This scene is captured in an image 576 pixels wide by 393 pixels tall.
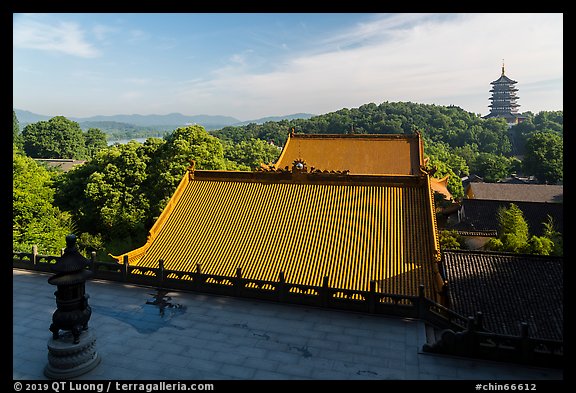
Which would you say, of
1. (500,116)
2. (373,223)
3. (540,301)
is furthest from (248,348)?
(500,116)

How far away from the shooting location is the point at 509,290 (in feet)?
51.3

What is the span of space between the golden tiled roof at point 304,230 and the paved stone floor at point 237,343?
1.89 meters

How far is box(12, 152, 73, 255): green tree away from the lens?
74.0 feet

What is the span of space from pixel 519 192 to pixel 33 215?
4467 cm

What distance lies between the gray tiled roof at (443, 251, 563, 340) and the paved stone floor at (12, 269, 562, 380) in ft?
16.5

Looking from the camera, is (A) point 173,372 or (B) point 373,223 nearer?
(A) point 173,372

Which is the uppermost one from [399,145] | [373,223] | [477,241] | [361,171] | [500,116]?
[500,116]

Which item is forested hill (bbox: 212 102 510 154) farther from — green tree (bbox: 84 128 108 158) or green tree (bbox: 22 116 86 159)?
green tree (bbox: 22 116 86 159)

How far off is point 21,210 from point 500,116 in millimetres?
130950

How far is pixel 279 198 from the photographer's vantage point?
1745cm

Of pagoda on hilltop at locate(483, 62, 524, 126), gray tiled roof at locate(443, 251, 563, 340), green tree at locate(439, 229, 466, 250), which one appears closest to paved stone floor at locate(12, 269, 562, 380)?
gray tiled roof at locate(443, 251, 563, 340)

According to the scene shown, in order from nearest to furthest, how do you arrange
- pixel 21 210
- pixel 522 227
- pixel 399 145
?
pixel 21 210, pixel 522 227, pixel 399 145
